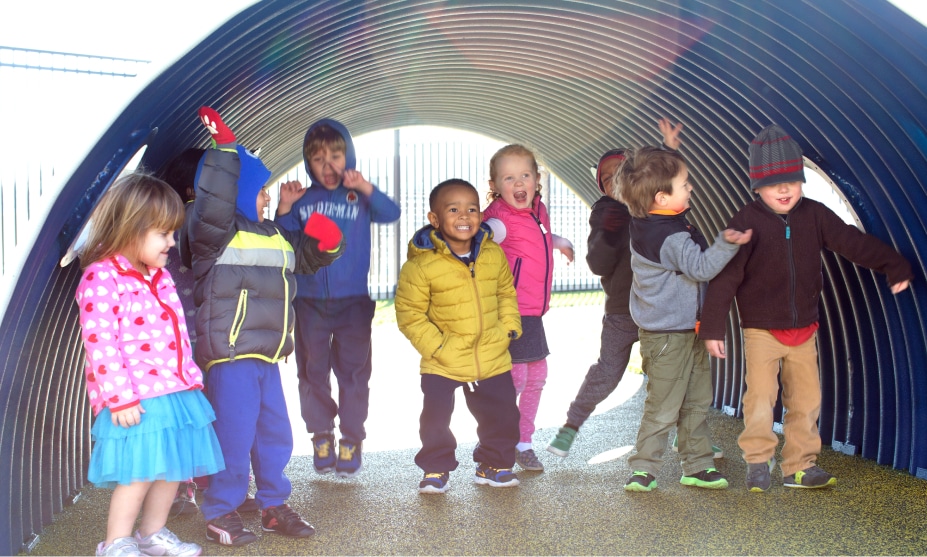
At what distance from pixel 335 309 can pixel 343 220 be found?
0.51 m

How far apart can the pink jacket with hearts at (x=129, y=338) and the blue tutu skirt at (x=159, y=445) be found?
71 mm

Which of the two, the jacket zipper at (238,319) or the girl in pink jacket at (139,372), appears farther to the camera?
the jacket zipper at (238,319)

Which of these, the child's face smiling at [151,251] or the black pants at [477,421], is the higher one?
the child's face smiling at [151,251]

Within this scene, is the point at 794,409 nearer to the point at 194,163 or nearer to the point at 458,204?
the point at 458,204

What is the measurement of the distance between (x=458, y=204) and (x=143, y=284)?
179cm

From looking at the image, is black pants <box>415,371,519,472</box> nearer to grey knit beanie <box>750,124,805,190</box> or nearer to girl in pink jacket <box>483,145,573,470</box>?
girl in pink jacket <box>483,145,573,470</box>

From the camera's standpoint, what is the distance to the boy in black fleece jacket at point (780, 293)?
4.70 metres

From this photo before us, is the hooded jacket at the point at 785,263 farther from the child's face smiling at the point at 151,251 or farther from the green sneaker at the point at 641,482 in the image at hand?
the child's face smiling at the point at 151,251

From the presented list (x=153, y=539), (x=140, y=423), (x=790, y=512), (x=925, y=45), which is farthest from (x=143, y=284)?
(x=925, y=45)

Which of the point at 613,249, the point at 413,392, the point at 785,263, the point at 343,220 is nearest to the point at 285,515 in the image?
the point at 343,220

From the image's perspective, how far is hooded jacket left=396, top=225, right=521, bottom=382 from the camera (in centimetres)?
494

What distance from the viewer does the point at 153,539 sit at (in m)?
3.86

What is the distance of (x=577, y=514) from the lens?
4453 millimetres

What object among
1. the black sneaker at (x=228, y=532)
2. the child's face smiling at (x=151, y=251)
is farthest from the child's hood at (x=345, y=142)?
the black sneaker at (x=228, y=532)
